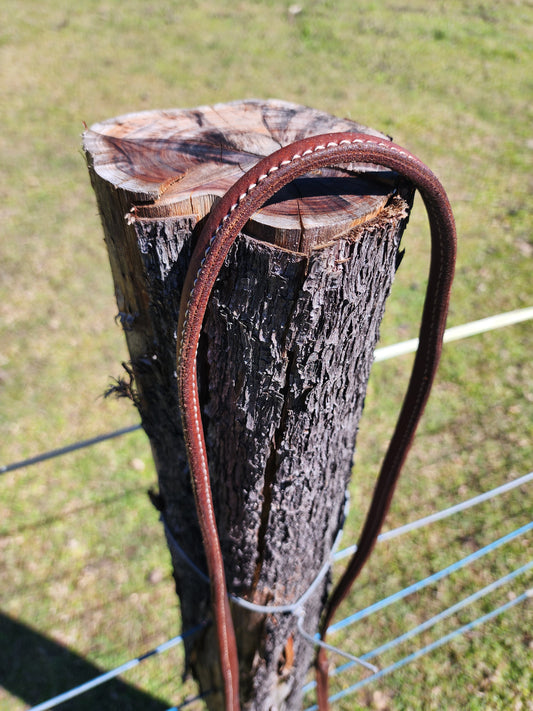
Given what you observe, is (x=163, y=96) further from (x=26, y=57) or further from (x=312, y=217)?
(x=312, y=217)

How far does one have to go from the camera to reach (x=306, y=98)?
24.4 feet

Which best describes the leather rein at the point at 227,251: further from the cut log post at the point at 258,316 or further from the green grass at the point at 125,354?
the green grass at the point at 125,354

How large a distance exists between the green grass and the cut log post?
0.44 metres

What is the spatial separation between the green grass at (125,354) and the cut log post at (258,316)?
44 centimetres

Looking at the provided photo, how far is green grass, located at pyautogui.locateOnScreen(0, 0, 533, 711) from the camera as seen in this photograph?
2818mm

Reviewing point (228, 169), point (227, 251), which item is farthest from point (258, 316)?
point (228, 169)

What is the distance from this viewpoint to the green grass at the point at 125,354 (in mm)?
2818

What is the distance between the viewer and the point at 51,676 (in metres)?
2.70

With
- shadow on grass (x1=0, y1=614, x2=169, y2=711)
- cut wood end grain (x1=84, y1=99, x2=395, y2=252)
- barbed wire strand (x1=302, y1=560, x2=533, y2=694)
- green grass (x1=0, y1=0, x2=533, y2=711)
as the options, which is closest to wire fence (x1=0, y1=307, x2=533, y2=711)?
barbed wire strand (x1=302, y1=560, x2=533, y2=694)

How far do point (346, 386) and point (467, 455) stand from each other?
9.24 ft

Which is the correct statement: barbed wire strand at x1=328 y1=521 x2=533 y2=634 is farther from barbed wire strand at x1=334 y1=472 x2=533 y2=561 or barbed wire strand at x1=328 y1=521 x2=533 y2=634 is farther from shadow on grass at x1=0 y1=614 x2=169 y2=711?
shadow on grass at x1=0 y1=614 x2=169 y2=711

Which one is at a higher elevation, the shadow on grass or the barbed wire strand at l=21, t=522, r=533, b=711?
the barbed wire strand at l=21, t=522, r=533, b=711

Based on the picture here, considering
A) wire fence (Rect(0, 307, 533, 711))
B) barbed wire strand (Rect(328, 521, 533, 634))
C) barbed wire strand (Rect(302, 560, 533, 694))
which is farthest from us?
barbed wire strand (Rect(302, 560, 533, 694))

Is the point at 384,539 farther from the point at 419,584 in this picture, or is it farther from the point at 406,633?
the point at 406,633
